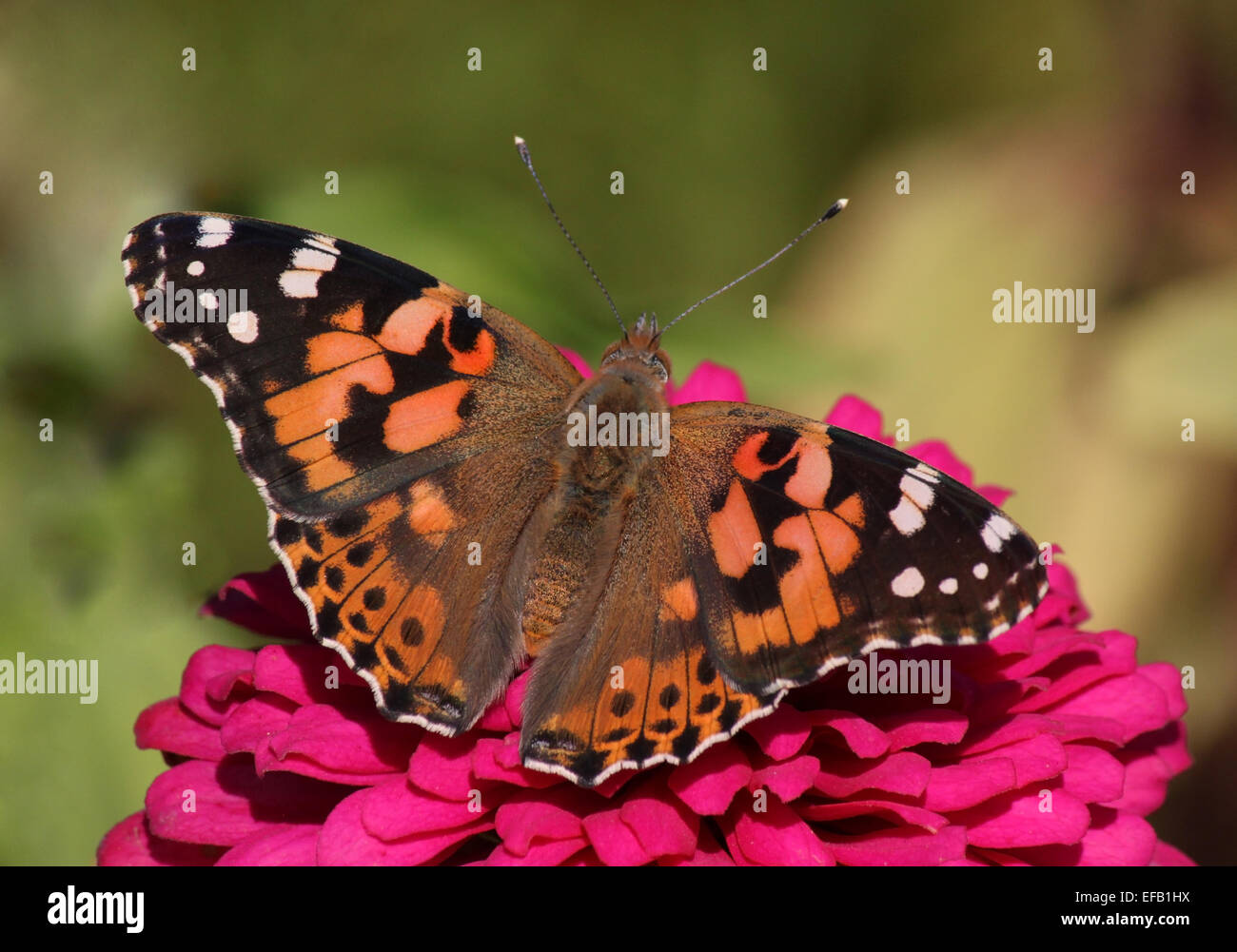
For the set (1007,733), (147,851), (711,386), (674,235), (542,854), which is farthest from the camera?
(674,235)

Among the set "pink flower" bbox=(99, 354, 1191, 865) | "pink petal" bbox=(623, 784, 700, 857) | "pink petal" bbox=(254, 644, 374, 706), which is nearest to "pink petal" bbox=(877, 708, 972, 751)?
"pink flower" bbox=(99, 354, 1191, 865)

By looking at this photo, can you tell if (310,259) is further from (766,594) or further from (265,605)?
(766,594)

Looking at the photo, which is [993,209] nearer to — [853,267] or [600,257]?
[853,267]

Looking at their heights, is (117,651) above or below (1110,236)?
below

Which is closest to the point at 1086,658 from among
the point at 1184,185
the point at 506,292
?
the point at 506,292

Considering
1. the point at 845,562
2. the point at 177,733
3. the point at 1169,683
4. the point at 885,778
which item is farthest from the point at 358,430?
the point at 1169,683

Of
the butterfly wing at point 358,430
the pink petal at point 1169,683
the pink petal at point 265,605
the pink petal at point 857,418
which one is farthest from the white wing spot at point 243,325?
the pink petal at point 1169,683

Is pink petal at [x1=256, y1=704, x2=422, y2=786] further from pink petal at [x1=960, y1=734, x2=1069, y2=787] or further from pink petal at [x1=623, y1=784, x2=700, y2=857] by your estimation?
pink petal at [x1=960, y1=734, x2=1069, y2=787]
